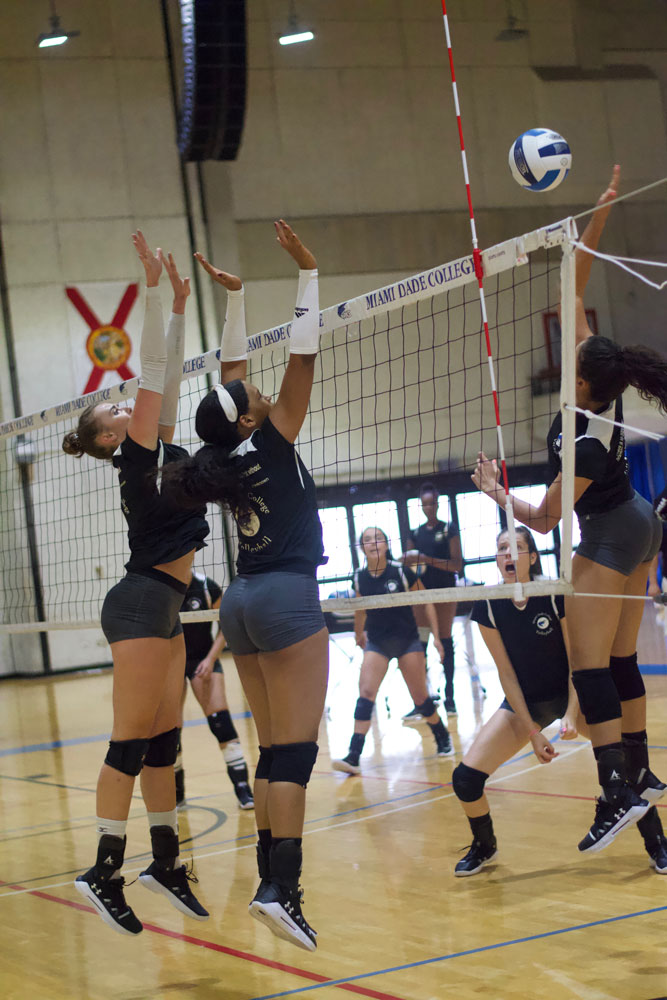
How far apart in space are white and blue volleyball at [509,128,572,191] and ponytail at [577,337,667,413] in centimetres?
92

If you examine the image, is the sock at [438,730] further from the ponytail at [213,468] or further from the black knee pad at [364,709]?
the ponytail at [213,468]

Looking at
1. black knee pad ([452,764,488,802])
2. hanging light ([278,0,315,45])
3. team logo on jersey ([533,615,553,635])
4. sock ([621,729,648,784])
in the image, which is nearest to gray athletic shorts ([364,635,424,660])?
team logo on jersey ([533,615,553,635])

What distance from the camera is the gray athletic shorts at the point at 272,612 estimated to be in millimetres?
3285

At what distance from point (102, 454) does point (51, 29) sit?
13.3 meters

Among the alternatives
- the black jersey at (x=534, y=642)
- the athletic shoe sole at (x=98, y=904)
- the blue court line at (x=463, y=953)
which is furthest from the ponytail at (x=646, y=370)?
the athletic shoe sole at (x=98, y=904)

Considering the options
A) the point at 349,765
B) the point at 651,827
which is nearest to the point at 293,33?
the point at 349,765

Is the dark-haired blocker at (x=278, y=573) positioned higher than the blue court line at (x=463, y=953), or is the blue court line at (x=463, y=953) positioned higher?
the dark-haired blocker at (x=278, y=573)

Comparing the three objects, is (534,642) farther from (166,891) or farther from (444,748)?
(444,748)

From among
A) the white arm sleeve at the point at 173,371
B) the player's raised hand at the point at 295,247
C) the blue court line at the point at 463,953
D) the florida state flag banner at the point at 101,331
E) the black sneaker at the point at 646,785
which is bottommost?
the blue court line at the point at 463,953

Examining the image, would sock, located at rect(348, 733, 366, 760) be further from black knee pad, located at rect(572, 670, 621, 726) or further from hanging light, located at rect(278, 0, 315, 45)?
hanging light, located at rect(278, 0, 315, 45)

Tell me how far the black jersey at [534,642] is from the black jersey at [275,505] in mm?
1610

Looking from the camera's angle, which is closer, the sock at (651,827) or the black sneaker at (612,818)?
the black sneaker at (612,818)

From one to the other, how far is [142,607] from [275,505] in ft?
2.45

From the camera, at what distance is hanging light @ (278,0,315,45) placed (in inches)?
Result: 595
